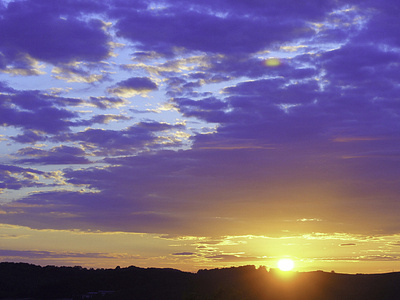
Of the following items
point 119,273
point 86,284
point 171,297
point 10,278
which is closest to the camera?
point 171,297

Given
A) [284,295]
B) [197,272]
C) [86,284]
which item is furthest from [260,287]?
[86,284]

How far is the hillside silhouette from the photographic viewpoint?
44.5 m

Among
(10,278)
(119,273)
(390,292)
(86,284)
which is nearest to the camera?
(390,292)

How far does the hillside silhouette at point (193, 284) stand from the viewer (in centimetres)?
4450

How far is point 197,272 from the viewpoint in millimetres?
62938

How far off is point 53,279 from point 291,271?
35.4 m

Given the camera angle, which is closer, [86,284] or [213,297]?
[213,297]

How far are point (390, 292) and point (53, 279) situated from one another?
1794 inches

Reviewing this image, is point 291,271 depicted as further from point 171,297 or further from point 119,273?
point 119,273

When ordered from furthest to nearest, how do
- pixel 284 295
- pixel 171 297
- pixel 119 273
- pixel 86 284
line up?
pixel 119 273 < pixel 86 284 < pixel 171 297 < pixel 284 295

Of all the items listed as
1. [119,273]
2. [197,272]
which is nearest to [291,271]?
[197,272]

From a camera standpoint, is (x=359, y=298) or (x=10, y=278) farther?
(x=10, y=278)

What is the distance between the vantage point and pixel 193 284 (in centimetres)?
5466

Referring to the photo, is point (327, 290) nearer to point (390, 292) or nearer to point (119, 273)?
point (390, 292)
